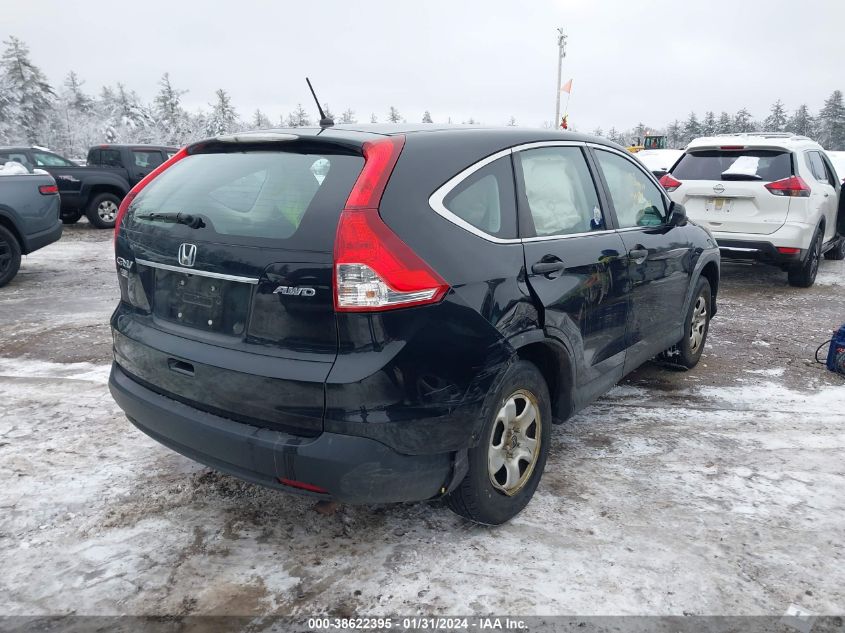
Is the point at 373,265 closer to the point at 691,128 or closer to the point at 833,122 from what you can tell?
the point at 833,122

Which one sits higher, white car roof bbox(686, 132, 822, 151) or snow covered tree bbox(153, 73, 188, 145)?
snow covered tree bbox(153, 73, 188, 145)

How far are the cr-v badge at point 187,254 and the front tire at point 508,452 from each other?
1314 millimetres

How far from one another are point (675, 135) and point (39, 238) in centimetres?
11108

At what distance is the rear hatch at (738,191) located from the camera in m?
7.73

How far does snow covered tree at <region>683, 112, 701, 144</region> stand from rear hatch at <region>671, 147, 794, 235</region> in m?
102

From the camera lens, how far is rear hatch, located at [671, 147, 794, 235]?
7727 mm

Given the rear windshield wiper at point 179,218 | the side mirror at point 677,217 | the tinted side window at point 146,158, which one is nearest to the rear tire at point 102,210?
the tinted side window at point 146,158

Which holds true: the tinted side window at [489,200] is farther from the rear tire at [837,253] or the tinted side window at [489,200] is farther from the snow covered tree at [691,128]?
the snow covered tree at [691,128]

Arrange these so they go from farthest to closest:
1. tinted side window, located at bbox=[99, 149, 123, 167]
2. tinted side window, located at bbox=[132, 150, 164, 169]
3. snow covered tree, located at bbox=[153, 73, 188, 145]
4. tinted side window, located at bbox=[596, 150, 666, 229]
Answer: snow covered tree, located at bbox=[153, 73, 188, 145], tinted side window, located at bbox=[132, 150, 164, 169], tinted side window, located at bbox=[99, 149, 123, 167], tinted side window, located at bbox=[596, 150, 666, 229]

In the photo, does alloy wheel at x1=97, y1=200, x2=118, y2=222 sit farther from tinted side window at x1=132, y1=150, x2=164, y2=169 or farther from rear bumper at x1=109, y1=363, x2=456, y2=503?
rear bumper at x1=109, y1=363, x2=456, y2=503

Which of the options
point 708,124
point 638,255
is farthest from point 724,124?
point 638,255

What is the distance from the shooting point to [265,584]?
2455 mm

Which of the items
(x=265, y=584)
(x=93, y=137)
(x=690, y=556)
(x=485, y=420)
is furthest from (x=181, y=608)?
(x=93, y=137)

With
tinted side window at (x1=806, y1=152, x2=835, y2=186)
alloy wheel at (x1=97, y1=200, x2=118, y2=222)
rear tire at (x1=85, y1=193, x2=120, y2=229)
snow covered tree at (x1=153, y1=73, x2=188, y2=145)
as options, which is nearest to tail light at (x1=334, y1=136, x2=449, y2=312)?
tinted side window at (x1=806, y1=152, x2=835, y2=186)
